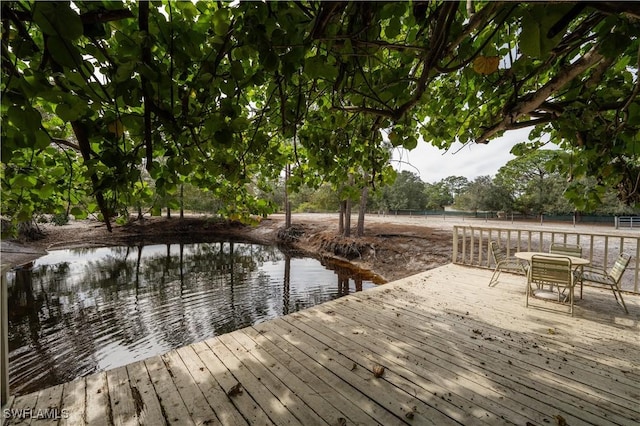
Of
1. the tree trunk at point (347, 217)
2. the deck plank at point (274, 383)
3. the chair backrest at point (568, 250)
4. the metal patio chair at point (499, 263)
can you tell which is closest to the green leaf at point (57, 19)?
the deck plank at point (274, 383)

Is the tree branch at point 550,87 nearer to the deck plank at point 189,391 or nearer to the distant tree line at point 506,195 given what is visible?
the deck plank at point 189,391

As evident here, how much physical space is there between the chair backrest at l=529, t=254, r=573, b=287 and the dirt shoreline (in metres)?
5.40

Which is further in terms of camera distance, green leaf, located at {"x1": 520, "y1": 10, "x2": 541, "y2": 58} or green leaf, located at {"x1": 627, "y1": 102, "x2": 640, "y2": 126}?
green leaf, located at {"x1": 627, "y1": 102, "x2": 640, "y2": 126}

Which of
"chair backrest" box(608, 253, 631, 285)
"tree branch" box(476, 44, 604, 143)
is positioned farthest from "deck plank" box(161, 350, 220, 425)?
"chair backrest" box(608, 253, 631, 285)

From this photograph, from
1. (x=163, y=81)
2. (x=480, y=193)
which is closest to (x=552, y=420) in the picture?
(x=163, y=81)

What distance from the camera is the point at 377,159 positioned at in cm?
309

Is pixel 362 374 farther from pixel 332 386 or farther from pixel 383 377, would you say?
pixel 332 386

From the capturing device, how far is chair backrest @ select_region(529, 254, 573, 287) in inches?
131

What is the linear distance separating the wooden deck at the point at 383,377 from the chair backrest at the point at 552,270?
48cm

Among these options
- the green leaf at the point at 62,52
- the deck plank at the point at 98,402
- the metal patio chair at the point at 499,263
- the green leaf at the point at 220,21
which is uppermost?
the green leaf at the point at 220,21

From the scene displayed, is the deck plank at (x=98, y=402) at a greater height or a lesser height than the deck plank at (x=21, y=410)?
lesser

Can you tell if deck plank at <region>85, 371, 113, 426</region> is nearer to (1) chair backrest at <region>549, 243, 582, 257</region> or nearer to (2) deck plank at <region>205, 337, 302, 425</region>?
(2) deck plank at <region>205, 337, 302, 425</region>

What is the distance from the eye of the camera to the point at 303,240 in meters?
15.5

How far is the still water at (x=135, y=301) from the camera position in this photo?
4.61 m
